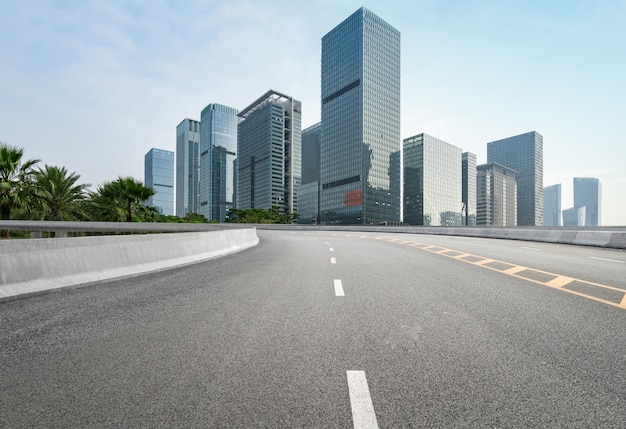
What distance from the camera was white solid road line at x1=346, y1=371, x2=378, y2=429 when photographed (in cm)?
239

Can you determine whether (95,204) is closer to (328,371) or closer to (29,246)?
(29,246)

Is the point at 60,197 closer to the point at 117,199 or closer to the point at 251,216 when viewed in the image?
the point at 117,199

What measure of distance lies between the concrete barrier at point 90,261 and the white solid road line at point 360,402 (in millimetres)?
6187

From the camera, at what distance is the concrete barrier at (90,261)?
21.6ft

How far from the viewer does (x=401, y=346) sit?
3891mm

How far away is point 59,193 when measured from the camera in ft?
124

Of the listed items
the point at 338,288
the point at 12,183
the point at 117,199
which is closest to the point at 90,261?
the point at 338,288

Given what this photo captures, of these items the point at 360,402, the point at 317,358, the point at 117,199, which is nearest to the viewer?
the point at 360,402

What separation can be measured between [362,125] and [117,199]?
139821 mm

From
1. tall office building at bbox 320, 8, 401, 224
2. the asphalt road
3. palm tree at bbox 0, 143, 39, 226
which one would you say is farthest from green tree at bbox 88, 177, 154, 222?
tall office building at bbox 320, 8, 401, 224

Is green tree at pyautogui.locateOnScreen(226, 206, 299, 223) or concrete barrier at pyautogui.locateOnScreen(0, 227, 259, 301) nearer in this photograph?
concrete barrier at pyautogui.locateOnScreen(0, 227, 259, 301)

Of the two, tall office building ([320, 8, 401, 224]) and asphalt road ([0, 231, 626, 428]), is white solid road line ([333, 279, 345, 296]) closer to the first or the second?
asphalt road ([0, 231, 626, 428])

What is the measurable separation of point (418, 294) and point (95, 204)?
42.9 metres

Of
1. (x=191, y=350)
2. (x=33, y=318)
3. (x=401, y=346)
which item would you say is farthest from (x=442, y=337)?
(x=33, y=318)
